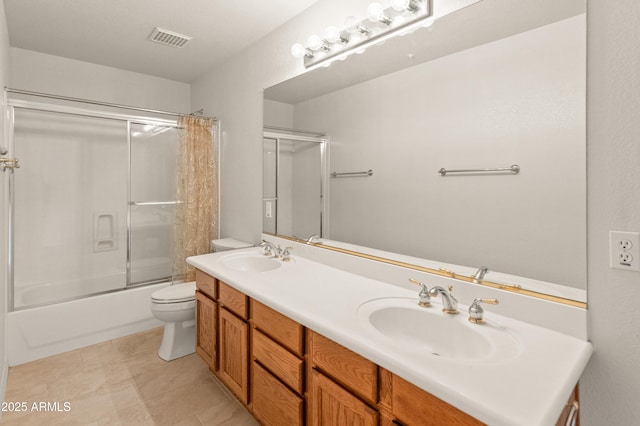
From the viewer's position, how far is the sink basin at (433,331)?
1042mm

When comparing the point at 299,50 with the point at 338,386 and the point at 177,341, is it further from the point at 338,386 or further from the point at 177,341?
the point at 177,341

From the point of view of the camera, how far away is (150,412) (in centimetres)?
188

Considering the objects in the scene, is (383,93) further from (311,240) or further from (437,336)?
(437,336)

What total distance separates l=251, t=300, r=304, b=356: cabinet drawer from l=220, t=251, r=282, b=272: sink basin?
59 centimetres

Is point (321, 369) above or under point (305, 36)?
under

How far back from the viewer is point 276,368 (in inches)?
56.7

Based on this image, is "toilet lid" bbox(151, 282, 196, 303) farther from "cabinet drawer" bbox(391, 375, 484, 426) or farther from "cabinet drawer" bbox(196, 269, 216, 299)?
"cabinet drawer" bbox(391, 375, 484, 426)

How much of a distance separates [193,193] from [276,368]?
2.09m

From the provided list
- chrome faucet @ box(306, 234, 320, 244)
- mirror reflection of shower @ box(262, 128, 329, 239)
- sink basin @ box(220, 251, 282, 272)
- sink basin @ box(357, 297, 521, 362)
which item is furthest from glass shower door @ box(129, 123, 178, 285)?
sink basin @ box(357, 297, 521, 362)

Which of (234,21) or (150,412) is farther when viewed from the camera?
(234,21)

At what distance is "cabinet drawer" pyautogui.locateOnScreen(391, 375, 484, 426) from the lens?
795 mm

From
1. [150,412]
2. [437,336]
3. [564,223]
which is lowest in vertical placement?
[150,412]

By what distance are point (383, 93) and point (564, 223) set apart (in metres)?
1.00

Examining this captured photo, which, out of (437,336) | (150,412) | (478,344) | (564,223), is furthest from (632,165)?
(150,412)
